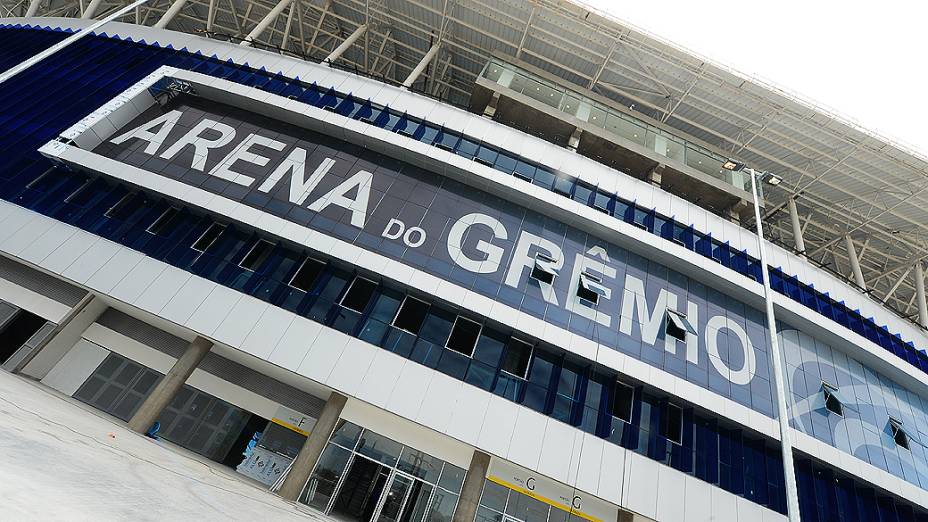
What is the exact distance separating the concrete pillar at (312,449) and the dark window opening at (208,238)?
9.93 metres

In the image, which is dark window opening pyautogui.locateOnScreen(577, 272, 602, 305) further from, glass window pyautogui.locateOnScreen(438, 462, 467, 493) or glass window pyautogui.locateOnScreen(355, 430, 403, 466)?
glass window pyautogui.locateOnScreen(355, 430, 403, 466)

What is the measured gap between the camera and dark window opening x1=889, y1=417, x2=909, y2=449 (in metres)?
22.4

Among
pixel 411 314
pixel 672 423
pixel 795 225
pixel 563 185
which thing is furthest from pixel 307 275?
pixel 795 225

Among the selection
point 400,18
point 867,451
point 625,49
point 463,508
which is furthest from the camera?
point 400,18

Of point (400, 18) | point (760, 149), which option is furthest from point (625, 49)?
point (400, 18)

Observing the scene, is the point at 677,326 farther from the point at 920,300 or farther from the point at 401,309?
the point at 920,300

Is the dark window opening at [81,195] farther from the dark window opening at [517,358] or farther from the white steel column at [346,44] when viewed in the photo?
the dark window opening at [517,358]

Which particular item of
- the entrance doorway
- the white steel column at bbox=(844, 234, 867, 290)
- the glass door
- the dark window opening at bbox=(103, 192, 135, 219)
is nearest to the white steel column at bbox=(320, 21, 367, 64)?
the dark window opening at bbox=(103, 192, 135, 219)

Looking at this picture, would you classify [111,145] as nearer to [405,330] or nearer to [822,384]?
[405,330]

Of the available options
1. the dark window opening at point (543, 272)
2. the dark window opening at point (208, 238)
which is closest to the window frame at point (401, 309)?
the dark window opening at point (543, 272)

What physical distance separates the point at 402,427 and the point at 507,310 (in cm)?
693

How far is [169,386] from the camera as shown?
1894cm

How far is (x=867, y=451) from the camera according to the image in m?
21.5

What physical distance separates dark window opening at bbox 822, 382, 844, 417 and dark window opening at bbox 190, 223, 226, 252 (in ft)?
103
